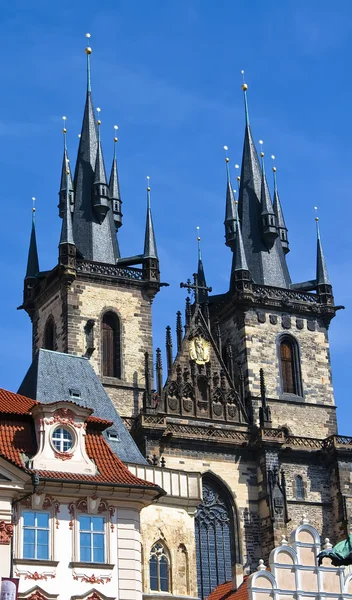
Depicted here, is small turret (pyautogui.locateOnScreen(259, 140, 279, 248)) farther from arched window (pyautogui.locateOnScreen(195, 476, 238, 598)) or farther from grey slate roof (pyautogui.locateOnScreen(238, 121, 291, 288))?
arched window (pyautogui.locateOnScreen(195, 476, 238, 598))

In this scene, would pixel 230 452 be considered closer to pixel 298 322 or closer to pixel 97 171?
pixel 298 322

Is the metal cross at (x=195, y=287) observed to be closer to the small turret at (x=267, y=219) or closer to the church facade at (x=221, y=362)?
the church facade at (x=221, y=362)

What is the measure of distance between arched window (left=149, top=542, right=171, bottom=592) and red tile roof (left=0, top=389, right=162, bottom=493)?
10.6 ft

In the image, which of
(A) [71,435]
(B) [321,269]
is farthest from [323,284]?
(A) [71,435]

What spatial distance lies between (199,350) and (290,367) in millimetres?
4752

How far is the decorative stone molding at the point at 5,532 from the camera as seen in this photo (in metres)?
24.2

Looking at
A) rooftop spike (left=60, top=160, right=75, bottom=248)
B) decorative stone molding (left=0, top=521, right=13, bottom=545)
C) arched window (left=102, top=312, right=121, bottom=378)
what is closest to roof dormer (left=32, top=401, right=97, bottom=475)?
decorative stone molding (left=0, top=521, right=13, bottom=545)

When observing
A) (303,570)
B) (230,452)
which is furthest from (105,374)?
(303,570)

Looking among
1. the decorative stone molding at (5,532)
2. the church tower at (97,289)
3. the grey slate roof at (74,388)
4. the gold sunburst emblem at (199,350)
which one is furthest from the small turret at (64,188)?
the decorative stone molding at (5,532)

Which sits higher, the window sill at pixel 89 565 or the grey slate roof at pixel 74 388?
the grey slate roof at pixel 74 388

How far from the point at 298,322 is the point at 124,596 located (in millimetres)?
29181

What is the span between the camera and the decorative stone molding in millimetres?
24172

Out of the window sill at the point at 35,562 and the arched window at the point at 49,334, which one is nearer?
the window sill at the point at 35,562

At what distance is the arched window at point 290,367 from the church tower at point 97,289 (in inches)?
239
